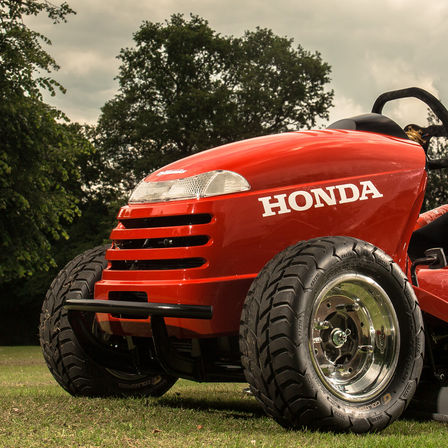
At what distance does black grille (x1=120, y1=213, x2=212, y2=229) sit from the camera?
396 centimetres

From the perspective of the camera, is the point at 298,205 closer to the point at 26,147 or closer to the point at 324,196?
the point at 324,196

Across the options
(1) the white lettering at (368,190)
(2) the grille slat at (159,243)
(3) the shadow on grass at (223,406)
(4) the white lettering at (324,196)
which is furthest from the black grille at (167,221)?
(3) the shadow on grass at (223,406)

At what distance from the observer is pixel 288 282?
11.9 ft

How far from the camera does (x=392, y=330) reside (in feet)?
13.1

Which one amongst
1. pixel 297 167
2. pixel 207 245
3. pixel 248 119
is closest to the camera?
pixel 207 245

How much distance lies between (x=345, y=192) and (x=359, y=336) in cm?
83

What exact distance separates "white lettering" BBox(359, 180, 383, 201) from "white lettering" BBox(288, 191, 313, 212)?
37 centimetres

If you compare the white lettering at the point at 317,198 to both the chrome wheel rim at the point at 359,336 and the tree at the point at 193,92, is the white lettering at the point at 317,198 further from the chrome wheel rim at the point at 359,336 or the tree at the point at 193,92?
the tree at the point at 193,92

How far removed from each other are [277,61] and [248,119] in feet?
11.1

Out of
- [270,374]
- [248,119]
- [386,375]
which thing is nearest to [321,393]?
[270,374]

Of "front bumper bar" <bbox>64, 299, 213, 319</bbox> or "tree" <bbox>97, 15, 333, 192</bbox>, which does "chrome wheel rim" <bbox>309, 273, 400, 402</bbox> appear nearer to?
"front bumper bar" <bbox>64, 299, 213, 319</bbox>

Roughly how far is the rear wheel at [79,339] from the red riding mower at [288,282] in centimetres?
9

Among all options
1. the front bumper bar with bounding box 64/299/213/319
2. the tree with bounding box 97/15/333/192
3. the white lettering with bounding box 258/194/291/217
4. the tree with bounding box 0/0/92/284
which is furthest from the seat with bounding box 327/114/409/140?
the tree with bounding box 97/15/333/192

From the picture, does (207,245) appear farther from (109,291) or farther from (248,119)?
(248,119)
